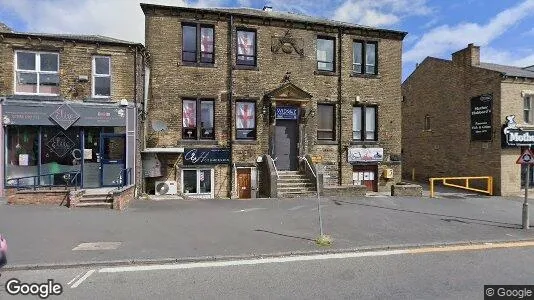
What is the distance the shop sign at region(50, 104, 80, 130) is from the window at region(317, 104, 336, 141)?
10.7 m

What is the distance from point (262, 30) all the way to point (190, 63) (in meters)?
3.80

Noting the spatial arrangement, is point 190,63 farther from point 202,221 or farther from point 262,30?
point 202,221

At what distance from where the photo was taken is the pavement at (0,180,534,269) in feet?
23.2

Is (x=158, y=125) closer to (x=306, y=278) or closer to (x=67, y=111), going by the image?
(x=67, y=111)

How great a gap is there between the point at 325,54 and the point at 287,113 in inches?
148

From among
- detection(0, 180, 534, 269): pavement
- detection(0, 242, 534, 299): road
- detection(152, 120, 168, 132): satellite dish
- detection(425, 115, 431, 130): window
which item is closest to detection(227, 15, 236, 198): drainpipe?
detection(0, 180, 534, 269): pavement

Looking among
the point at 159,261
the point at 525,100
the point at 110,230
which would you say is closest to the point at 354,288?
the point at 159,261

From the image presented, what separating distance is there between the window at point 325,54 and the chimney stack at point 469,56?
858 centimetres

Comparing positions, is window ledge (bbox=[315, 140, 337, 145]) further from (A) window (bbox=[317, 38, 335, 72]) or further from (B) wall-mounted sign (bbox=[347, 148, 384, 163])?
(A) window (bbox=[317, 38, 335, 72])

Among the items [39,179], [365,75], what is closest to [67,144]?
[39,179]

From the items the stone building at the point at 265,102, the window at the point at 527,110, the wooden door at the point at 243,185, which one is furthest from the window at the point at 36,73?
the window at the point at 527,110

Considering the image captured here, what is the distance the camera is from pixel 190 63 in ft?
51.3

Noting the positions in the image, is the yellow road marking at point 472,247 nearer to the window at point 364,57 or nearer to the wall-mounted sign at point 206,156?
the wall-mounted sign at point 206,156

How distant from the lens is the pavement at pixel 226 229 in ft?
23.2
